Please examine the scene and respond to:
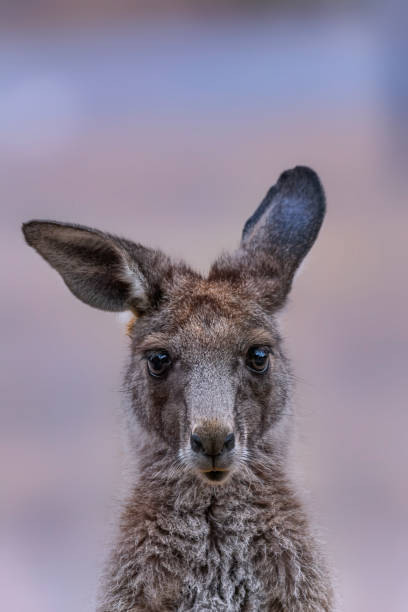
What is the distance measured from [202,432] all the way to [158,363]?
56 centimetres

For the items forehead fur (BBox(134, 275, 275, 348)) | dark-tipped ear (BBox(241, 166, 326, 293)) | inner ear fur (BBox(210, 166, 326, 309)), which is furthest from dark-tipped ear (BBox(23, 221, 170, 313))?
dark-tipped ear (BBox(241, 166, 326, 293))

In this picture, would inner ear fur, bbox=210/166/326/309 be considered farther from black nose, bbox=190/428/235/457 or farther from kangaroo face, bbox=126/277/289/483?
black nose, bbox=190/428/235/457

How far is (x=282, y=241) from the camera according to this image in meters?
6.41

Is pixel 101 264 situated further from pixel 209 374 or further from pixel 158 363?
pixel 209 374

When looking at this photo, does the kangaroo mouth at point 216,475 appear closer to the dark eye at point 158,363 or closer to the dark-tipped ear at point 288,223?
the dark eye at point 158,363

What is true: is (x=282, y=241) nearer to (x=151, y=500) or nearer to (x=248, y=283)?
(x=248, y=283)

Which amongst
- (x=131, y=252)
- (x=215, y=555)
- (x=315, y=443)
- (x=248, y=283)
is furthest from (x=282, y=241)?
(x=315, y=443)

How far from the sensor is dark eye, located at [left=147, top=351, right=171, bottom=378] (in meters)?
5.78

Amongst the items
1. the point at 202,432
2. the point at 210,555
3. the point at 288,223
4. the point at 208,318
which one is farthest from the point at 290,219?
the point at 210,555

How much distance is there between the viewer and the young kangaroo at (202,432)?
550 centimetres

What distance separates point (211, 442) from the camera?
530 centimetres

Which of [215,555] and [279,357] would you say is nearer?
[215,555]

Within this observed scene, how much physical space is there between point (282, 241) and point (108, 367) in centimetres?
521

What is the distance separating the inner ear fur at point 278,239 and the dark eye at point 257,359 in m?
0.34
